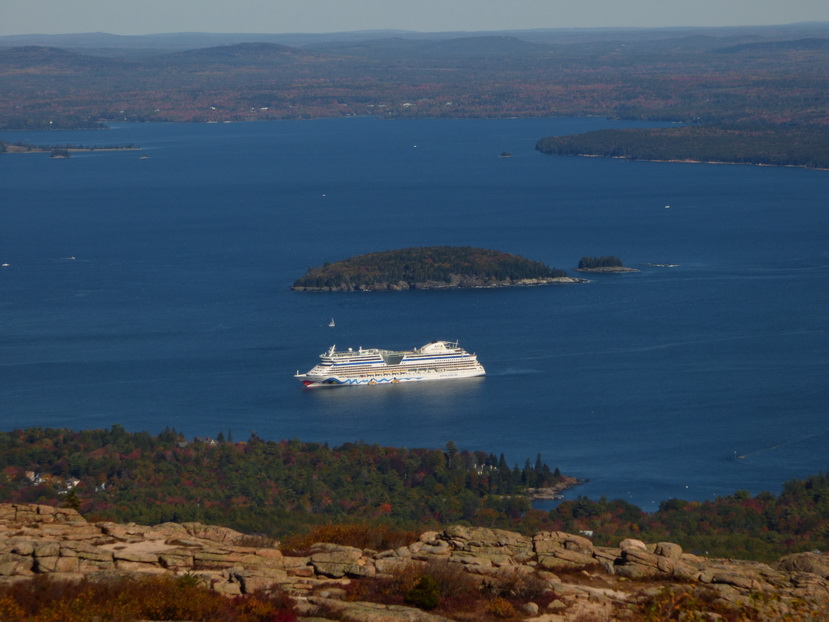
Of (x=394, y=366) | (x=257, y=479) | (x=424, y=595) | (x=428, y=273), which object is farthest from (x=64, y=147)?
(x=424, y=595)

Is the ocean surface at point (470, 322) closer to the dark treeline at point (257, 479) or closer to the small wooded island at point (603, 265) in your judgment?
the small wooded island at point (603, 265)

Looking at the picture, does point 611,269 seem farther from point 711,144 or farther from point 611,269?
point 711,144

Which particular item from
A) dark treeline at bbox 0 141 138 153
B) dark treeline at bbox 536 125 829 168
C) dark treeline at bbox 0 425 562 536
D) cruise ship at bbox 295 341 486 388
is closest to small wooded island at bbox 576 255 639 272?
cruise ship at bbox 295 341 486 388

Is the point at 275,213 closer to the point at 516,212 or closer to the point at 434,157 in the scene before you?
the point at 516,212

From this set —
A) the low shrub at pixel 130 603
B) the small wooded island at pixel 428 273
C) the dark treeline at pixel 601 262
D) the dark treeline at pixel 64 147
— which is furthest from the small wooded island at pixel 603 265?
the dark treeline at pixel 64 147

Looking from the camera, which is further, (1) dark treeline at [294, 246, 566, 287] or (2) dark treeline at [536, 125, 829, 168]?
(2) dark treeline at [536, 125, 829, 168]

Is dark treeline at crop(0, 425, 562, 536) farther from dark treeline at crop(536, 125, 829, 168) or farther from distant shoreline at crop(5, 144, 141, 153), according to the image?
distant shoreline at crop(5, 144, 141, 153)
